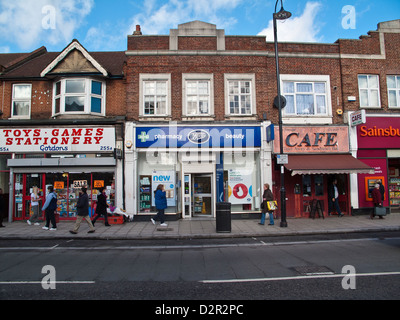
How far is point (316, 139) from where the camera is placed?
A: 13625mm

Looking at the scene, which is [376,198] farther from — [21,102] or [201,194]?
[21,102]

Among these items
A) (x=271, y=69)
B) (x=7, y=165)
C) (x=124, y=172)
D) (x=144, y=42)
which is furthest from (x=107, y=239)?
(x=271, y=69)

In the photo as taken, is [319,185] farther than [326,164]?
Yes

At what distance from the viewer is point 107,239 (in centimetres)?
943

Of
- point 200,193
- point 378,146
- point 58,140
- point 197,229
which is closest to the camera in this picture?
point 197,229

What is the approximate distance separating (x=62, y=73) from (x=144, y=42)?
444 cm

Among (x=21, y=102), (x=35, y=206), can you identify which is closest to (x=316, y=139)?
(x=35, y=206)

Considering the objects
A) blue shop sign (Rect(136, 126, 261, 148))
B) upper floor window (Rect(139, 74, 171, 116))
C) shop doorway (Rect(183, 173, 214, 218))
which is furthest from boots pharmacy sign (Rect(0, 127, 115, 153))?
shop doorway (Rect(183, 173, 214, 218))

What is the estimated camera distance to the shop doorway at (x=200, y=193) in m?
13.4

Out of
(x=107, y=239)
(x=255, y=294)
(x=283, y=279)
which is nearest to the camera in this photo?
(x=255, y=294)

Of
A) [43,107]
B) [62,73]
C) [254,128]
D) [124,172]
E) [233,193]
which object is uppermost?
[62,73]

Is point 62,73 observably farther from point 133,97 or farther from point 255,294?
point 255,294

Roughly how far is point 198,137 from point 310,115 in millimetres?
6142

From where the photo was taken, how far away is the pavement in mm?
9461
